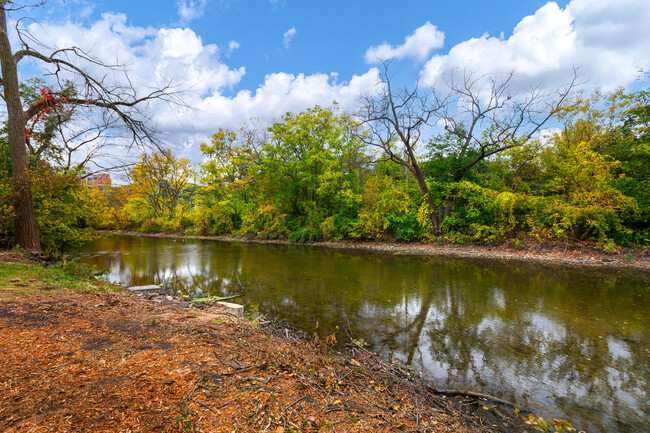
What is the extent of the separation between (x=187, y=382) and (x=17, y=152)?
385 inches

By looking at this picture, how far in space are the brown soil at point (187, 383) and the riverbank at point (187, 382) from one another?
0.04 feet

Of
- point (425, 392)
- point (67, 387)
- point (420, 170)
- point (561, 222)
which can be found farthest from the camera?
point (420, 170)

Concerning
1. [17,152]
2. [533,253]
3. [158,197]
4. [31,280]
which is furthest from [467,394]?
[158,197]

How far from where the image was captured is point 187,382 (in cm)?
266

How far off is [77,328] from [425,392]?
4687mm

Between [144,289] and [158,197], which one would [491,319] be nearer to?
[144,289]

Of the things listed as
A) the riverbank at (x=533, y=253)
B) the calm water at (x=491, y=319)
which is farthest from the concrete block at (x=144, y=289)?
the riverbank at (x=533, y=253)

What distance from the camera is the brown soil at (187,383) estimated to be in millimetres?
2129

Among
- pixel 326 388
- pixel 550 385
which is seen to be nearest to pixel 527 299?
pixel 550 385

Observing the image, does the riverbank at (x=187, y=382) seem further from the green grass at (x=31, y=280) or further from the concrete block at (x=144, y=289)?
the concrete block at (x=144, y=289)

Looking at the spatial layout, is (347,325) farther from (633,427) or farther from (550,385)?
(633,427)

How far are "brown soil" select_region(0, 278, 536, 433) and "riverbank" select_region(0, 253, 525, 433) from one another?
0.04ft

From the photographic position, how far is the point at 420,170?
20.1 metres

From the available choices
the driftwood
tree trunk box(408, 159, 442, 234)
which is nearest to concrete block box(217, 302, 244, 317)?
the driftwood
